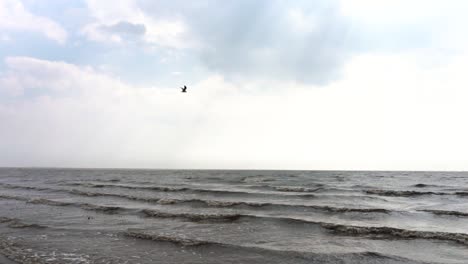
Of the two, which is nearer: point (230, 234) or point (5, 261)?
point (5, 261)

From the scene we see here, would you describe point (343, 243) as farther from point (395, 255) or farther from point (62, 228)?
point (62, 228)

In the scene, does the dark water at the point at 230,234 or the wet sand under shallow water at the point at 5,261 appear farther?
the dark water at the point at 230,234

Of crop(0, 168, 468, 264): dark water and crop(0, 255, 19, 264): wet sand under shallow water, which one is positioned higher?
crop(0, 255, 19, 264): wet sand under shallow water

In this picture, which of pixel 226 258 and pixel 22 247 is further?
pixel 22 247

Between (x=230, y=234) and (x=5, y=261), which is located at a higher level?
(x=5, y=261)

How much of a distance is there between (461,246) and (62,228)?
1902 centimetres

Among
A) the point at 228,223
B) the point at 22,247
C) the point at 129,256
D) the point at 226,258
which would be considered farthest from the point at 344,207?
the point at 22,247

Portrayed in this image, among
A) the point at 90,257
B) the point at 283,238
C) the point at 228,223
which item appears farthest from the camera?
the point at 228,223

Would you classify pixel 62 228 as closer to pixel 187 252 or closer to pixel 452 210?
pixel 187 252

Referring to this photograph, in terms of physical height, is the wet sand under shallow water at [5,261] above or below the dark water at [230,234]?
above

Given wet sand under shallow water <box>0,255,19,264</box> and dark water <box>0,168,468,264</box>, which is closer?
wet sand under shallow water <box>0,255,19,264</box>

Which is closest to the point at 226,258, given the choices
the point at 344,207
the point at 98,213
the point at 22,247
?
the point at 22,247

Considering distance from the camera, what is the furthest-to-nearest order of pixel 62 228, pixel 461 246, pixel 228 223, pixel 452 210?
pixel 452 210
pixel 228 223
pixel 62 228
pixel 461 246

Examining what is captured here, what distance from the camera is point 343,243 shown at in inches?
605
